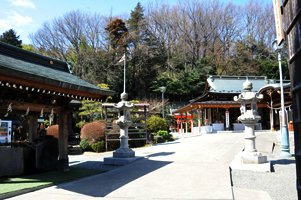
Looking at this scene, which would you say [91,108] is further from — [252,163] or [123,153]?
[252,163]

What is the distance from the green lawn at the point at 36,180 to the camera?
677 cm

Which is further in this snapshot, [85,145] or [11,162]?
[85,145]

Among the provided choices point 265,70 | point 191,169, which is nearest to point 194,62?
point 265,70

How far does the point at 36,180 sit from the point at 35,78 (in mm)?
2903

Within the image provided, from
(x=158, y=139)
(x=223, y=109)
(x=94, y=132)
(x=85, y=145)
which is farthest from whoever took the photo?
(x=223, y=109)

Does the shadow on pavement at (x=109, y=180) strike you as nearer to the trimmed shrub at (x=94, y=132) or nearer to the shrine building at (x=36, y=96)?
the shrine building at (x=36, y=96)

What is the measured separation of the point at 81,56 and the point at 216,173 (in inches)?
1327

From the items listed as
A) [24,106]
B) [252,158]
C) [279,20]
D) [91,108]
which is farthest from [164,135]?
[279,20]

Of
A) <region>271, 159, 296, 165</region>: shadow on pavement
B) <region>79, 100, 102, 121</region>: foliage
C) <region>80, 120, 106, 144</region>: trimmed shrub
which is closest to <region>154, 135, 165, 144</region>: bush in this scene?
<region>80, 120, 106, 144</region>: trimmed shrub

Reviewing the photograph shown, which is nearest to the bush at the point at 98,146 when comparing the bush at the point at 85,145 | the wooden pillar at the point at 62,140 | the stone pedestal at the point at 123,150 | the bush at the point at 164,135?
the bush at the point at 85,145

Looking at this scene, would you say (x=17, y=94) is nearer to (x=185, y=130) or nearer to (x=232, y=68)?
(x=185, y=130)

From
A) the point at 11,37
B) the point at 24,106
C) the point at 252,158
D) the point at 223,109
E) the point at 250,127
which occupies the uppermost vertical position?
the point at 11,37

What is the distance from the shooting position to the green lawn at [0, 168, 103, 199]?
6.77 metres

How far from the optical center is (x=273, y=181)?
793cm
